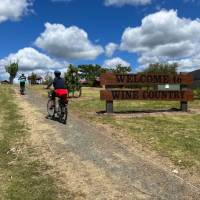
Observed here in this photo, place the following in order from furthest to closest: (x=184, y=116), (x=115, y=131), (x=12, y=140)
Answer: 1. (x=184, y=116)
2. (x=115, y=131)
3. (x=12, y=140)

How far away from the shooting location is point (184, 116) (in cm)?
1778

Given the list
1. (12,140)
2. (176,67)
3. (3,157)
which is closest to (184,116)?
(12,140)

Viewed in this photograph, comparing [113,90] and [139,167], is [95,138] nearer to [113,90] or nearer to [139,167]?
[139,167]

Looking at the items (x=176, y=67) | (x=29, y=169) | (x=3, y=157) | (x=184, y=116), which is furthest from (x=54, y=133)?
(x=176, y=67)

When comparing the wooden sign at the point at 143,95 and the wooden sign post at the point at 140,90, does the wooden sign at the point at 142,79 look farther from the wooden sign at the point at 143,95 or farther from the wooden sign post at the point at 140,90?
the wooden sign at the point at 143,95

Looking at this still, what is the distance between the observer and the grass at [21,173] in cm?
751

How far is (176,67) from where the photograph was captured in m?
78.2

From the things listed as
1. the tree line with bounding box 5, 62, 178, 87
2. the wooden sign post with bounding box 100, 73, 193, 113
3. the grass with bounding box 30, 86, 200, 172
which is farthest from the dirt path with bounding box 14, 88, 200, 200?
the tree line with bounding box 5, 62, 178, 87

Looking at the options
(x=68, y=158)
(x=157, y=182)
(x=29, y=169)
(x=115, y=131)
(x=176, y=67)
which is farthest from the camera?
(x=176, y=67)

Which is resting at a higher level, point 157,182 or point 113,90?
point 113,90

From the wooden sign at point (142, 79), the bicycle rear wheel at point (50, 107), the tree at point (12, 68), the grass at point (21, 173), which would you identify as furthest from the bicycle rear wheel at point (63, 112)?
the tree at point (12, 68)

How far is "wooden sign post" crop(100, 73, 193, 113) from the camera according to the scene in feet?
60.0

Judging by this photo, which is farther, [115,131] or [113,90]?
[113,90]

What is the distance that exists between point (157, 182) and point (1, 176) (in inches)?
125
